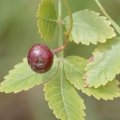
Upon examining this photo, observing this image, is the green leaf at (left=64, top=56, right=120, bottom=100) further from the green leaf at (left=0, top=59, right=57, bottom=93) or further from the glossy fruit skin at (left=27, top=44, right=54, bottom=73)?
the glossy fruit skin at (left=27, top=44, right=54, bottom=73)

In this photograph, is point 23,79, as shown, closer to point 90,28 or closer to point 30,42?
point 90,28

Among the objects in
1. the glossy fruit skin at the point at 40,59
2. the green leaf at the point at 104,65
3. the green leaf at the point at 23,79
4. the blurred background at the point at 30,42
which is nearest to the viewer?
the glossy fruit skin at the point at 40,59

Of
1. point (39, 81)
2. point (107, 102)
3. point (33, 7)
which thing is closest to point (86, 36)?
point (39, 81)

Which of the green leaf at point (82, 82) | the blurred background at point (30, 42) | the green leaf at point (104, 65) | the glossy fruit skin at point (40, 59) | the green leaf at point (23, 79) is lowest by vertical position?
the blurred background at point (30, 42)

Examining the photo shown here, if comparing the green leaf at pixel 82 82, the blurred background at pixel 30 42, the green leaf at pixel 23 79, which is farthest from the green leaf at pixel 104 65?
the blurred background at pixel 30 42

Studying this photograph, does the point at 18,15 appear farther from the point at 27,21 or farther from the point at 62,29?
the point at 62,29

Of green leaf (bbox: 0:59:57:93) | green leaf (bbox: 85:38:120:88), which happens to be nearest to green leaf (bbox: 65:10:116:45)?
green leaf (bbox: 85:38:120:88)

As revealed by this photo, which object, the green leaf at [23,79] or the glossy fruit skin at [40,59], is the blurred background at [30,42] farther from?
the glossy fruit skin at [40,59]
